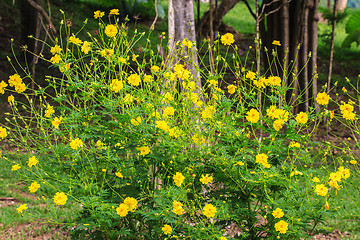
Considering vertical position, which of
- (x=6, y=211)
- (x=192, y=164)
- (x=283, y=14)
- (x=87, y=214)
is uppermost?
(x=283, y=14)

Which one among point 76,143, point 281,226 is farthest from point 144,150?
point 281,226

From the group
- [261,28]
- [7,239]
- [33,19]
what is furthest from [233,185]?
[33,19]

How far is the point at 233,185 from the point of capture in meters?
2.71

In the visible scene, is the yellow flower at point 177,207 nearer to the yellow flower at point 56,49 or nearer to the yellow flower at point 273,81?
the yellow flower at point 273,81

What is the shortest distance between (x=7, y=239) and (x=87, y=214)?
1408 millimetres

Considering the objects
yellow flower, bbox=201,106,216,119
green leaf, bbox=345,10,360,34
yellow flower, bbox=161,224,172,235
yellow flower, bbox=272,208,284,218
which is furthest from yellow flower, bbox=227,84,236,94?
green leaf, bbox=345,10,360,34

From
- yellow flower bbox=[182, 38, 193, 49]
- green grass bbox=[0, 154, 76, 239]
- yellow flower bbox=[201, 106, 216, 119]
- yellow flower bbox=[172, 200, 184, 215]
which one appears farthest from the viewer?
green grass bbox=[0, 154, 76, 239]

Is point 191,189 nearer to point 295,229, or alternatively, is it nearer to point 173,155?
point 173,155

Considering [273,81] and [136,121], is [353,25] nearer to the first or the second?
[273,81]

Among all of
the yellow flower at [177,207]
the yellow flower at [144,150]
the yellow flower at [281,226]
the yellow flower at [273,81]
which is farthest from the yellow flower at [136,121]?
the yellow flower at [281,226]

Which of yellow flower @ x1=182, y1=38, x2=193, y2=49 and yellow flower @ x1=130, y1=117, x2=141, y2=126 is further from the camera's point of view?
yellow flower @ x1=182, y1=38, x2=193, y2=49

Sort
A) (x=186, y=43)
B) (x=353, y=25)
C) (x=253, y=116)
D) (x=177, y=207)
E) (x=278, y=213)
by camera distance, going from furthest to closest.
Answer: (x=353, y=25)
(x=186, y=43)
(x=253, y=116)
(x=278, y=213)
(x=177, y=207)

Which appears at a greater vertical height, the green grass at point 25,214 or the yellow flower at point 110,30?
the yellow flower at point 110,30

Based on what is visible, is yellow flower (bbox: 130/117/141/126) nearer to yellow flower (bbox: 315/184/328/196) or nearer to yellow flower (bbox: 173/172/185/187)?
yellow flower (bbox: 173/172/185/187)
